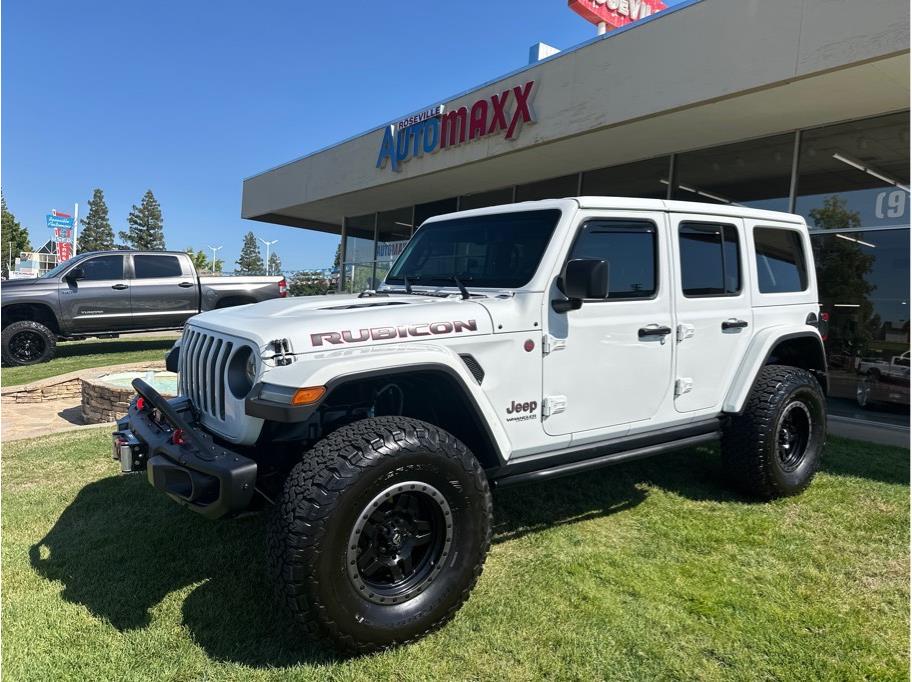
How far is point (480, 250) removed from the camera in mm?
3531

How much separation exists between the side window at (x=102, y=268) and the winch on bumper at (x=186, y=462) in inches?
396

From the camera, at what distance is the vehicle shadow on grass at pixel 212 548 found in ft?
8.67

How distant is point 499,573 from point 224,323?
6.25ft

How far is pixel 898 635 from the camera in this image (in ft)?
8.74

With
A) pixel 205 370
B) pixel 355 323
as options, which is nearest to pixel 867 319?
pixel 355 323

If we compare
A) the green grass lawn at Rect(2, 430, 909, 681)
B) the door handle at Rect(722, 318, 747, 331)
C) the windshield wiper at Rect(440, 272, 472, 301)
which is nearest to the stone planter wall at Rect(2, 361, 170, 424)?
the green grass lawn at Rect(2, 430, 909, 681)

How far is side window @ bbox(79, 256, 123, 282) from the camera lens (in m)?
11.6

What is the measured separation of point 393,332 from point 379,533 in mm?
870

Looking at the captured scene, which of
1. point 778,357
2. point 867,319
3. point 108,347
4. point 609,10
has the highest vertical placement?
point 609,10

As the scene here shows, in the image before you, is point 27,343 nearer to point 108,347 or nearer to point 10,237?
point 108,347

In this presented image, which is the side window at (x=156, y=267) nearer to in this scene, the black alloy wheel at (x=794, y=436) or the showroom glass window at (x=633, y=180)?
the showroom glass window at (x=633, y=180)

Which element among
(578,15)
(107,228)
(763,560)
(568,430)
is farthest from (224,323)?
(107,228)

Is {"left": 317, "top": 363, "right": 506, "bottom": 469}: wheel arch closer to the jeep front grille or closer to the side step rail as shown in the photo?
the side step rail

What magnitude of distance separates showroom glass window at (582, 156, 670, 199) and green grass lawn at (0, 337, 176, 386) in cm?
843
